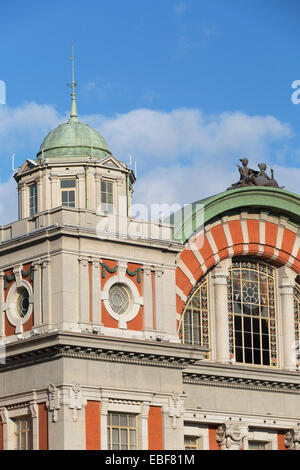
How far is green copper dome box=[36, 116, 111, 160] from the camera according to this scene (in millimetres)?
45562

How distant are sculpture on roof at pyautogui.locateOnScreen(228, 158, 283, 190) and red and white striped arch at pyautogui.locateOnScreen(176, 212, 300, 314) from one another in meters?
1.08

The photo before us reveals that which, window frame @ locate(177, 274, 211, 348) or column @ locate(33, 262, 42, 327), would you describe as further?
window frame @ locate(177, 274, 211, 348)

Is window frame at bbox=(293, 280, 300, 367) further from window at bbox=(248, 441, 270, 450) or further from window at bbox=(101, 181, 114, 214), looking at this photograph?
window at bbox=(101, 181, 114, 214)

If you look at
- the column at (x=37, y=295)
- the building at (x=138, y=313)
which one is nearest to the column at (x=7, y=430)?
the building at (x=138, y=313)

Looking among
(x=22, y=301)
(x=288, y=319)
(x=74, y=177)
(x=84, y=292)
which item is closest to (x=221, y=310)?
(x=288, y=319)

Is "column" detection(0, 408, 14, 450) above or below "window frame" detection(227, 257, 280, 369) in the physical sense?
below

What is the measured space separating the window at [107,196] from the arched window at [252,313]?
5.67 meters

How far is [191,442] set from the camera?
4519 cm

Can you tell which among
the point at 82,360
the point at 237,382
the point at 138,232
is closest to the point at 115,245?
the point at 138,232

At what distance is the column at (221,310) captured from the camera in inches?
1831

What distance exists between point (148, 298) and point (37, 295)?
3.70 meters

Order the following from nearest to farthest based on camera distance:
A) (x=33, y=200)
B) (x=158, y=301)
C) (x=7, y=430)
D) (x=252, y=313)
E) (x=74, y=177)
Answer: (x=7, y=430), (x=158, y=301), (x=74, y=177), (x=33, y=200), (x=252, y=313)

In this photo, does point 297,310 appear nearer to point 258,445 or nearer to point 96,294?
point 258,445

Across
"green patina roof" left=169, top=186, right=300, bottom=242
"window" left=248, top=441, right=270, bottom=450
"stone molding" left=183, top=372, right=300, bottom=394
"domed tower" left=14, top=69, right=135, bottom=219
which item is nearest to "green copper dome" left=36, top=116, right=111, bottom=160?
"domed tower" left=14, top=69, right=135, bottom=219
